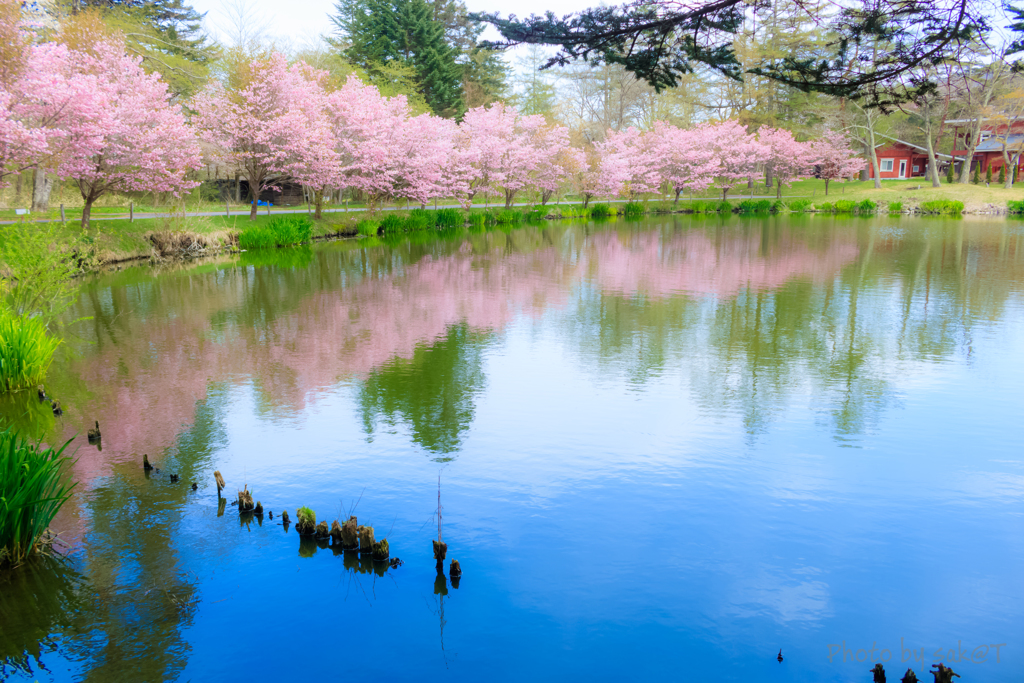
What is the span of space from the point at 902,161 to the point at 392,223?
5461cm

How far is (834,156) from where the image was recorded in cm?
5878

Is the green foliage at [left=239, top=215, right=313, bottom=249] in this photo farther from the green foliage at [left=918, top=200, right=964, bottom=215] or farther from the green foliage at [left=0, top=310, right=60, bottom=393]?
the green foliage at [left=918, top=200, right=964, bottom=215]

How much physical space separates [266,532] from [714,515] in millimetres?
4243

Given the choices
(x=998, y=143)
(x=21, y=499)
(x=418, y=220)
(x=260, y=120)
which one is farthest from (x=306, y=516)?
(x=998, y=143)

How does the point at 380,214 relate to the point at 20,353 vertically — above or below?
above

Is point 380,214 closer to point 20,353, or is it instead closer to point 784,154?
point 20,353

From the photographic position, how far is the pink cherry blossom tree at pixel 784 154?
2280 inches

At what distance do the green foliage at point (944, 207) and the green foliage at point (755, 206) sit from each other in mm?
10725

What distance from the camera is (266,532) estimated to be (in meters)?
6.37

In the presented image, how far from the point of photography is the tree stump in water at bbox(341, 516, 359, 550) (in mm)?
6031

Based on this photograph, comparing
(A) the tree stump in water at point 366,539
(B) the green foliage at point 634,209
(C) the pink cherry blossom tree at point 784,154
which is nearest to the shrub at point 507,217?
(B) the green foliage at point 634,209

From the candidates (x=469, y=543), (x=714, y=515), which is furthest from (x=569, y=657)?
(x=714, y=515)

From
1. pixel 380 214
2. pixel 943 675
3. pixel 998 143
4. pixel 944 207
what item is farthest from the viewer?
pixel 998 143

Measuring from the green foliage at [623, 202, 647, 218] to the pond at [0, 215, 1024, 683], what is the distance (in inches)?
1529
